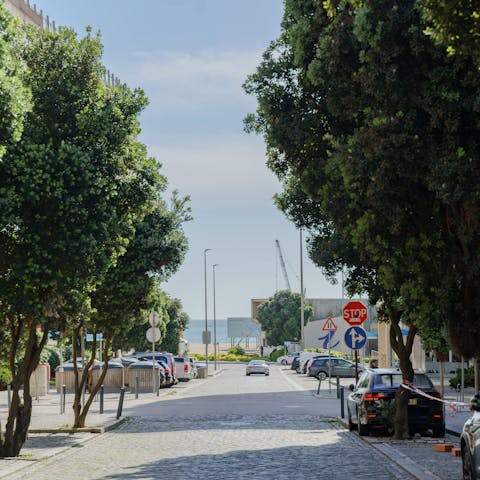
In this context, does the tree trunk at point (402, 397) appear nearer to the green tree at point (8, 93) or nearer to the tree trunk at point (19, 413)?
the tree trunk at point (19, 413)

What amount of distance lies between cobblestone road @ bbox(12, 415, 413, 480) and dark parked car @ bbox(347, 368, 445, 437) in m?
0.63

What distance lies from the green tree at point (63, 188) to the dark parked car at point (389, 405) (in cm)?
642

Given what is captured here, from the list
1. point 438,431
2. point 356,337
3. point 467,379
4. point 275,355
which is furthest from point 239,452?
point 275,355

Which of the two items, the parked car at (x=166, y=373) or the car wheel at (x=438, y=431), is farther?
the parked car at (x=166, y=373)

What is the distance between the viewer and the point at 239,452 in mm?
20016

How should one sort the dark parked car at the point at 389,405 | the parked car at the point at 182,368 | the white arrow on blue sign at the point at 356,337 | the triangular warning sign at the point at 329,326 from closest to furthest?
A: 1. the dark parked car at the point at 389,405
2. the white arrow on blue sign at the point at 356,337
3. the triangular warning sign at the point at 329,326
4. the parked car at the point at 182,368

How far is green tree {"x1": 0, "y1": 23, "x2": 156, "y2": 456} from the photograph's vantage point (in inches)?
685

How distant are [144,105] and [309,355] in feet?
208

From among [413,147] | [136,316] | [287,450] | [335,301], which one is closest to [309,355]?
[136,316]

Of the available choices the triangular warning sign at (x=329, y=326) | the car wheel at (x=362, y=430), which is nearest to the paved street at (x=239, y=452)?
the car wheel at (x=362, y=430)

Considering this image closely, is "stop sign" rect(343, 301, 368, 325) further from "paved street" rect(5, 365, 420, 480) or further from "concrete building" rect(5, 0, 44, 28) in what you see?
"concrete building" rect(5, 0, 44, 28)

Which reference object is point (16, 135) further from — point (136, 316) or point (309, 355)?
point (309, 355)

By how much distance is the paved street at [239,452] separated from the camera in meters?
16.4

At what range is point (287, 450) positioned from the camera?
20422 millimetres
